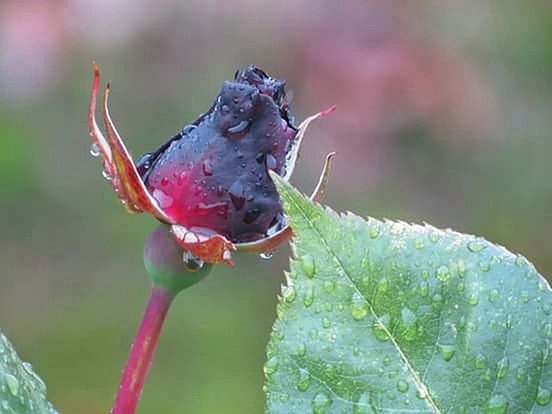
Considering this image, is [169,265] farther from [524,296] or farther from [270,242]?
[524,296]

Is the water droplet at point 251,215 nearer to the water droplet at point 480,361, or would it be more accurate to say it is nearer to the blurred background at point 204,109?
the water droplet at point 480,361

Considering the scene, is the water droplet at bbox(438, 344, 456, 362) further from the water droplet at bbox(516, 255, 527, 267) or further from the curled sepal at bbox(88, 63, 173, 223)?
the curled sepal at bbox(88, 63, 173, 223)

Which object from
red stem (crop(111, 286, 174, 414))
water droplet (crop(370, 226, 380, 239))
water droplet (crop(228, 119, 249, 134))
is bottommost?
red stem (crop(111, 286, 174, 414))

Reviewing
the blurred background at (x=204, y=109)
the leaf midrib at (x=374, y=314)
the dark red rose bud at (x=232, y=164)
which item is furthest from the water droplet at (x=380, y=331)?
the blurred background at (x=204, y=109)

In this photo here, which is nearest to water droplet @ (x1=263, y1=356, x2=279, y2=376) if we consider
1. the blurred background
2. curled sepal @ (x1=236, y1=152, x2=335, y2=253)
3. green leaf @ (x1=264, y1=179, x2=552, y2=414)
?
green leaf @ (x1=264, y1=179, x2=552, y2=414)

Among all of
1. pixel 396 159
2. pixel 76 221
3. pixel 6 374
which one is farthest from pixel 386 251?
pixel 396 159

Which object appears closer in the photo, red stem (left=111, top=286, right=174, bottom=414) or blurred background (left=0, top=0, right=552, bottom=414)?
red stem (left=111, top=286, right=174, bottom=414)

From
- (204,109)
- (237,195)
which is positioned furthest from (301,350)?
(204,109)
